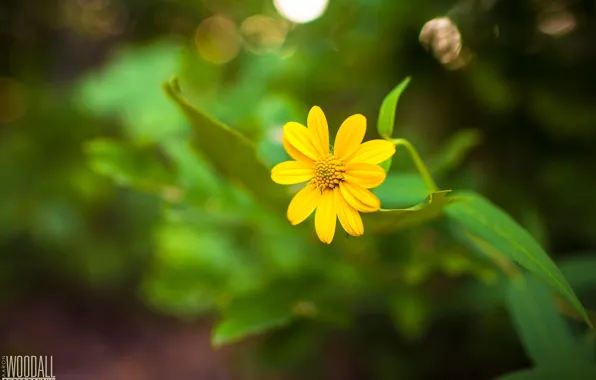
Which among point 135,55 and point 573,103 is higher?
point 135,55

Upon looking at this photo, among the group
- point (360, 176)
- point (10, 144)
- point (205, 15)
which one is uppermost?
point (205, 15)

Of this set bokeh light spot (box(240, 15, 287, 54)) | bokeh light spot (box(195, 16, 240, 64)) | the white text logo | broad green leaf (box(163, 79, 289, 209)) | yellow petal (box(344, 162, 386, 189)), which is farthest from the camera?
bokeh light spot (box(195, 16, 240, 64))

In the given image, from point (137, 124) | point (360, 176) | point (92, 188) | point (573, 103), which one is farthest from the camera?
point (92, 188)

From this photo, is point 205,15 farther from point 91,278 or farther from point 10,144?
point 91,278

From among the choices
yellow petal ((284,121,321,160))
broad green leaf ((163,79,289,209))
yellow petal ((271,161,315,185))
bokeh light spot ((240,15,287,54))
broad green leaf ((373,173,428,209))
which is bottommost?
yellow petal ((271,161,315,185))

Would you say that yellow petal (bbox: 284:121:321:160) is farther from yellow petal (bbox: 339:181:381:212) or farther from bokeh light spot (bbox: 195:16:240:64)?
bokeh light spot (bbox: 195:16:240:64)

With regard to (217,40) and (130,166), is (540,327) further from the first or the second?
(217,40)

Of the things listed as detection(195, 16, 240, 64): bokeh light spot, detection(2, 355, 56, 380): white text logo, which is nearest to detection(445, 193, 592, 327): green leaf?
detection(2, 355, 56, 380): white text logo

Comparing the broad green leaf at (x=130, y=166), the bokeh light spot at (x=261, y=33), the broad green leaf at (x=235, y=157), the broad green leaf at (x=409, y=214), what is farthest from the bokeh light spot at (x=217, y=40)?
the broad green leaf at (x=409, y=214)

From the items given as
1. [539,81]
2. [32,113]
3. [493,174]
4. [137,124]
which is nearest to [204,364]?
[137,124]
